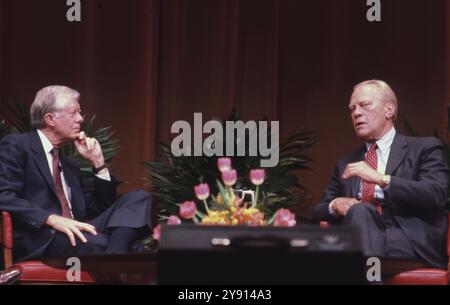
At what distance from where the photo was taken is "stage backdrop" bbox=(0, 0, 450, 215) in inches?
187

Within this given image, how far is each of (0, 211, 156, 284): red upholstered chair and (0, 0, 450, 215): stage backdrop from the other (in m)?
1.41

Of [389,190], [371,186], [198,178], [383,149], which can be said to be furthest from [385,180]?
[198,178]

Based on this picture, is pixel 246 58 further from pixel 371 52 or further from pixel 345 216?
pixel 345 216

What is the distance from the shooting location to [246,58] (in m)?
4.82

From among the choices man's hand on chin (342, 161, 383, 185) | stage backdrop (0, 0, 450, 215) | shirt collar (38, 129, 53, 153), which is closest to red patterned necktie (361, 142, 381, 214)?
man's hand on chin (342, 161, 383, 185)

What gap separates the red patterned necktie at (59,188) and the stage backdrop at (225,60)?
954 millimetres

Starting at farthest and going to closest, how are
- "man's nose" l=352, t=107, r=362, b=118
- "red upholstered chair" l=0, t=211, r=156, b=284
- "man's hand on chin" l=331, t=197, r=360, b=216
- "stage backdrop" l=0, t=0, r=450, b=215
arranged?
"stage backdrop" l=0, t=0, r=450, b=215
"man's nose" l=352, t=107, r=362, b=118
"man's hand on chin" l=331, t=197, r=360, b=216
"red upholstered chair" l=0, t=211, r=156, b=284

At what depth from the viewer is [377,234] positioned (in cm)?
338

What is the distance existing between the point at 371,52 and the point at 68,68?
6.00 ft

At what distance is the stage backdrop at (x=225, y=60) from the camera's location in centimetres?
474

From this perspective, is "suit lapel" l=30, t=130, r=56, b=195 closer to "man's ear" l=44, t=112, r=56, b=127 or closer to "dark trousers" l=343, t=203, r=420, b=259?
"man's ear" l=44, t=112, r=56, b=127

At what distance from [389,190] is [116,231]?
1223mm

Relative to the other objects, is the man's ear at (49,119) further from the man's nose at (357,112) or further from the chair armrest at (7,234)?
the man's nose at (357,112)
